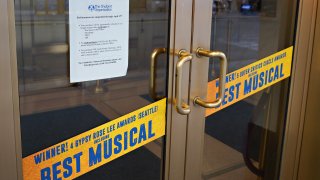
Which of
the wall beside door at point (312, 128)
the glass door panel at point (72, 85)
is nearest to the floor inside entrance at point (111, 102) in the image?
the glass door panel at point (72, 85)

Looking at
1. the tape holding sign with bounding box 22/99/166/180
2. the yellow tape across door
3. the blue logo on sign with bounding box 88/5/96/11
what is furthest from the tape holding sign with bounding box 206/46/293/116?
the blue logo on sign with bounding box 88/5/96/11

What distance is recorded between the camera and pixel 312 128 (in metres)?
2.01

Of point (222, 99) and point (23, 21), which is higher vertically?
point (23, 21)

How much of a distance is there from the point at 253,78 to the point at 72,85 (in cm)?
82

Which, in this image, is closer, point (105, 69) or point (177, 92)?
point (105, 69)

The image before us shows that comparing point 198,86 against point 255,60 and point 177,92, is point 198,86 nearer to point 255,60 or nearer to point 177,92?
point 177,92

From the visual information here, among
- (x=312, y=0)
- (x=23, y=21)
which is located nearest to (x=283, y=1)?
(x=312, y=0)

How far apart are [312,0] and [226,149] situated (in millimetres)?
793

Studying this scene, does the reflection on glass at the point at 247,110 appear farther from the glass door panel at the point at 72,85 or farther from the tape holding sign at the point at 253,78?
the glass door panel at the point at 72,85

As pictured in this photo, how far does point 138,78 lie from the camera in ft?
4.85

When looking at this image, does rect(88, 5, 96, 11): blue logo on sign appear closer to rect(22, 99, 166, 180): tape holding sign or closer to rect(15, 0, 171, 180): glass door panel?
rect(15, 0, 171, 180): glass door panel

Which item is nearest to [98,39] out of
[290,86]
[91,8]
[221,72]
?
[91,8]

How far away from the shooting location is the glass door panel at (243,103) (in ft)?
5.23

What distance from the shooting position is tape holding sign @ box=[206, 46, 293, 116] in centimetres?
167
